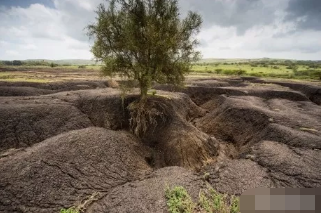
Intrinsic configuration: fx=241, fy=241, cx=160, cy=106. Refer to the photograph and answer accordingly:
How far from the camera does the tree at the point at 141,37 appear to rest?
65.6 feet

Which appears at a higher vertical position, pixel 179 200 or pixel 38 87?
pixel 38 87

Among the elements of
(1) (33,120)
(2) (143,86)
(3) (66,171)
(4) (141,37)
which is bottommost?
(3) (66,171)

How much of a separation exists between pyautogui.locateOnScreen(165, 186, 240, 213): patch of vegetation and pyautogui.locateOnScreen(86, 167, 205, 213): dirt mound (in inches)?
13.5

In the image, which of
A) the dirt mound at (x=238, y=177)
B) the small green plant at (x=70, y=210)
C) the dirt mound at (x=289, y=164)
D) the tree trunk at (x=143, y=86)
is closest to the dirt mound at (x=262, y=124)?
the dirt mound at (x=289, y=164)

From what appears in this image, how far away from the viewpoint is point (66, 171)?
39.4 feet

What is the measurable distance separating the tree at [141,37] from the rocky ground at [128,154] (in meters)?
4.28

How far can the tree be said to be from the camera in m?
20.0

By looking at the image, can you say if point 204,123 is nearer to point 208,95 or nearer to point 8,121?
point 208,95

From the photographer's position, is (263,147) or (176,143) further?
(176,143)

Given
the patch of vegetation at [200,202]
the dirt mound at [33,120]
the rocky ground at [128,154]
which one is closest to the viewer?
the patch of vegetation at [200,202]

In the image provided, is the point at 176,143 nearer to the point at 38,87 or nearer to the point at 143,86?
the point at 143,86

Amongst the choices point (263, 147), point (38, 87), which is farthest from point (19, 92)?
point (263, 147)

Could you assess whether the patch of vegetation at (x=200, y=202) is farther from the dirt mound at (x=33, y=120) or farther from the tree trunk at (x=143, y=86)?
the tree trunk at (x=143, y=86)

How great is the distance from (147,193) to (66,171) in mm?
4230
